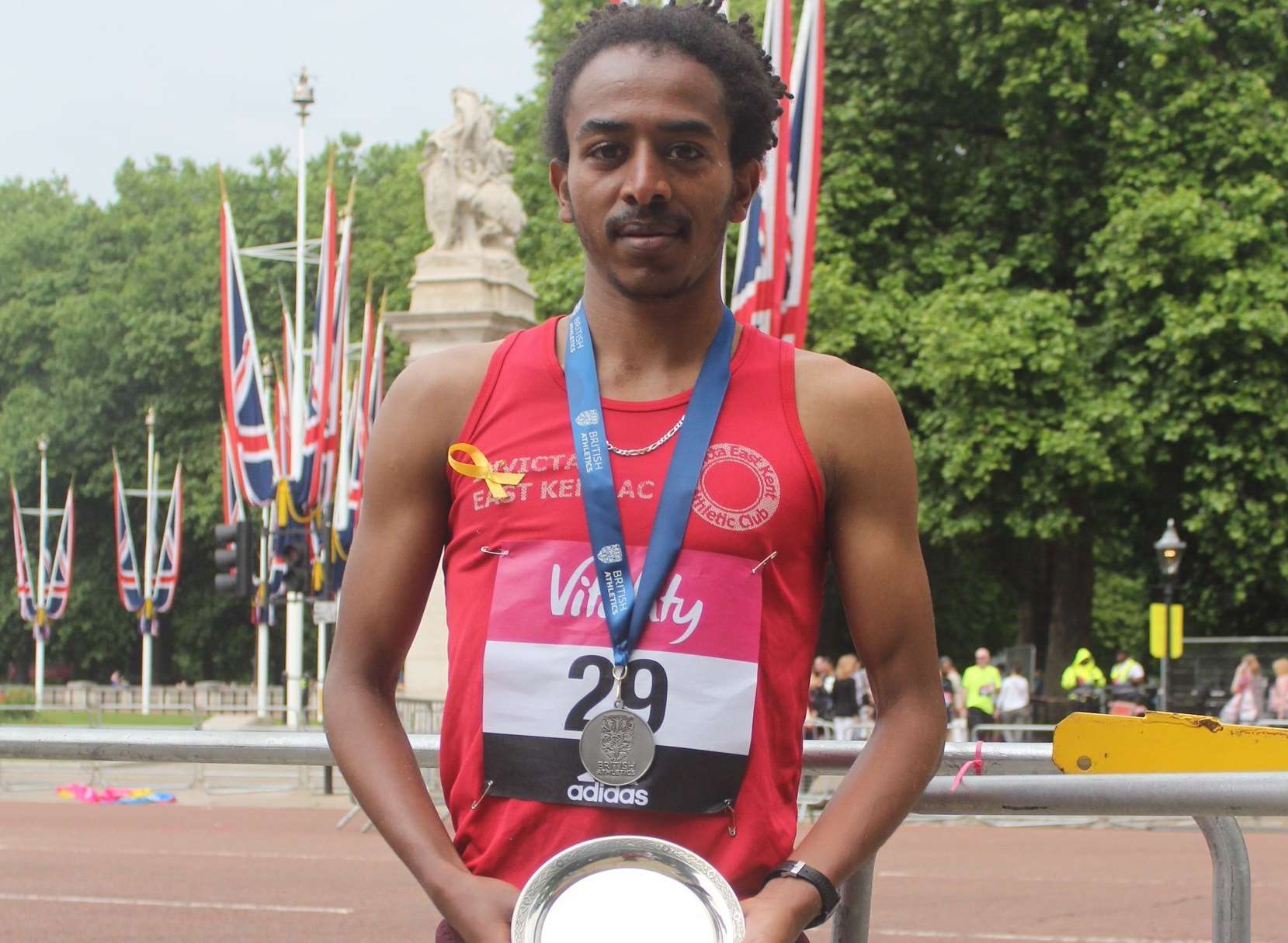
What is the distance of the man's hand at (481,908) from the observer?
199 centimetres

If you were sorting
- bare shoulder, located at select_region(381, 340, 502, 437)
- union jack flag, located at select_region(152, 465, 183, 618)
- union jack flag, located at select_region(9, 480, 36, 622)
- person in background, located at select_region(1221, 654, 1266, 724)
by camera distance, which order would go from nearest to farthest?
bare shoulder, located at select_region(381, 340, 502, 437) → person in background, located at select_region(1221, 654, 1266, 724) → union jack flag, located at select_region(152, 465, 183, 618) → union jack flag, located at select_region(9, 480, 36, 622)

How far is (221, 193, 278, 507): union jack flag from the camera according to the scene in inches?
963

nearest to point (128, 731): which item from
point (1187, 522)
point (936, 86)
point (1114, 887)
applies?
point (1114, 887)

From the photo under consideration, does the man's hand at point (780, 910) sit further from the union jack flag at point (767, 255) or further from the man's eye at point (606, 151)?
the union jack flag at point (767, 255)

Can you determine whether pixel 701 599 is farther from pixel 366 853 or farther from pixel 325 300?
pixel 325 300

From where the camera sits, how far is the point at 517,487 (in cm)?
219

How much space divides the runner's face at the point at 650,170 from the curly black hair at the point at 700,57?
2cm

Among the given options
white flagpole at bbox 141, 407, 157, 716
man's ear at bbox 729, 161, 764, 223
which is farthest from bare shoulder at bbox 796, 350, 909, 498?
white flagpole at bbox 141, 407, 157, 716

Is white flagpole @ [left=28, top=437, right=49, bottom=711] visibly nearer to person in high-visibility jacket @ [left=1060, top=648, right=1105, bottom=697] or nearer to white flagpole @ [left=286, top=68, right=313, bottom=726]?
white flagpole @ [left=286, top=68, right=313, bottom=726]

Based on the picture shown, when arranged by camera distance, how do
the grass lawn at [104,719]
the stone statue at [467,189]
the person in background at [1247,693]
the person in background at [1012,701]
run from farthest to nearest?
the grass lawn at [104,719] → the person in background at [1012,701] → the stone statue at [467,189] → the person in background at [1247,693]

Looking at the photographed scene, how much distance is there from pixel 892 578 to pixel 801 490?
0.52ft

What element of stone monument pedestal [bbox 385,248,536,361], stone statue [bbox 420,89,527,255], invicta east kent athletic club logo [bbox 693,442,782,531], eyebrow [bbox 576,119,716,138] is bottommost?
invicta east kent athletic club logo [bbox 693,442,782,531]

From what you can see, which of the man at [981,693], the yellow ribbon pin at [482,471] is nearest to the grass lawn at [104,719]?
the man at [981,693]

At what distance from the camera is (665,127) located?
2.22m
